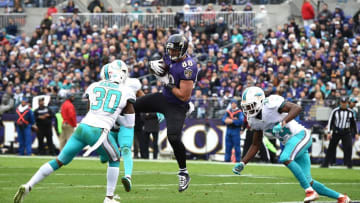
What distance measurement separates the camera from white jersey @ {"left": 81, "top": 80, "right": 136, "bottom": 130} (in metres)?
8.93

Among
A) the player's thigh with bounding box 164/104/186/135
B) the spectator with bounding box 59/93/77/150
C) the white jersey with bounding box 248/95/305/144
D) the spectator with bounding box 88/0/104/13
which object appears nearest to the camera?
the white jersey with bounding box 248/95/305/144

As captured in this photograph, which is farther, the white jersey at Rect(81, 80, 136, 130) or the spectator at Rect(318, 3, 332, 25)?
the spectator at Rect(318, 3, 332, 25)

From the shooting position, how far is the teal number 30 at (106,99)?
895 cm

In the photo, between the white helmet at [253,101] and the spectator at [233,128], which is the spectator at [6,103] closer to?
the spectator at [233,128]

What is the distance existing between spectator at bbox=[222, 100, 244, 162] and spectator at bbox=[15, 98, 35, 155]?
6331mm

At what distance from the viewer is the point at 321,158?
68.9 feet

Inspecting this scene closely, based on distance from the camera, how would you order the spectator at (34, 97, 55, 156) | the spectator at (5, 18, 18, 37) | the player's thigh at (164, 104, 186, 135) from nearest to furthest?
the player's thigh at (164, 104, 186, 135), the spectator at (34, 97, 55, 156), the spectator at (5, 18, 18, 37)

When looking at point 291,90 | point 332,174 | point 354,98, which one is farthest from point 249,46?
point 332,174

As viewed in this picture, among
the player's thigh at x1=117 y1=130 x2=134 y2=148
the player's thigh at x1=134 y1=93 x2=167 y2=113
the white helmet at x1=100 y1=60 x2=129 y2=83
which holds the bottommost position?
Answer: the player's thigh at x1=117 y1=130 x2=134 y2=148

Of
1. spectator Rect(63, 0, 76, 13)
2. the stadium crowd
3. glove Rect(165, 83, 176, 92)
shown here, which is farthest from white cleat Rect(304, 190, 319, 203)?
spectator Rect(63, 0, 76, 13)

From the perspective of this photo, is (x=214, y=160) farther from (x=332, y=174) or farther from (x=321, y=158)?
(x=332, y=174)

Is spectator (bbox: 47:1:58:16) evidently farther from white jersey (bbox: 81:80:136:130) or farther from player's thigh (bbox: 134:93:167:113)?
white jersey (bbox: 81:80:136:130)

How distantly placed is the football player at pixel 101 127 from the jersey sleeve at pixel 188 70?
140 centimetres

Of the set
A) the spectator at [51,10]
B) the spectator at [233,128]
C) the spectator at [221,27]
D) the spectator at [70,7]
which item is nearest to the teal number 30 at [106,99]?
the spectator at [233,128]
